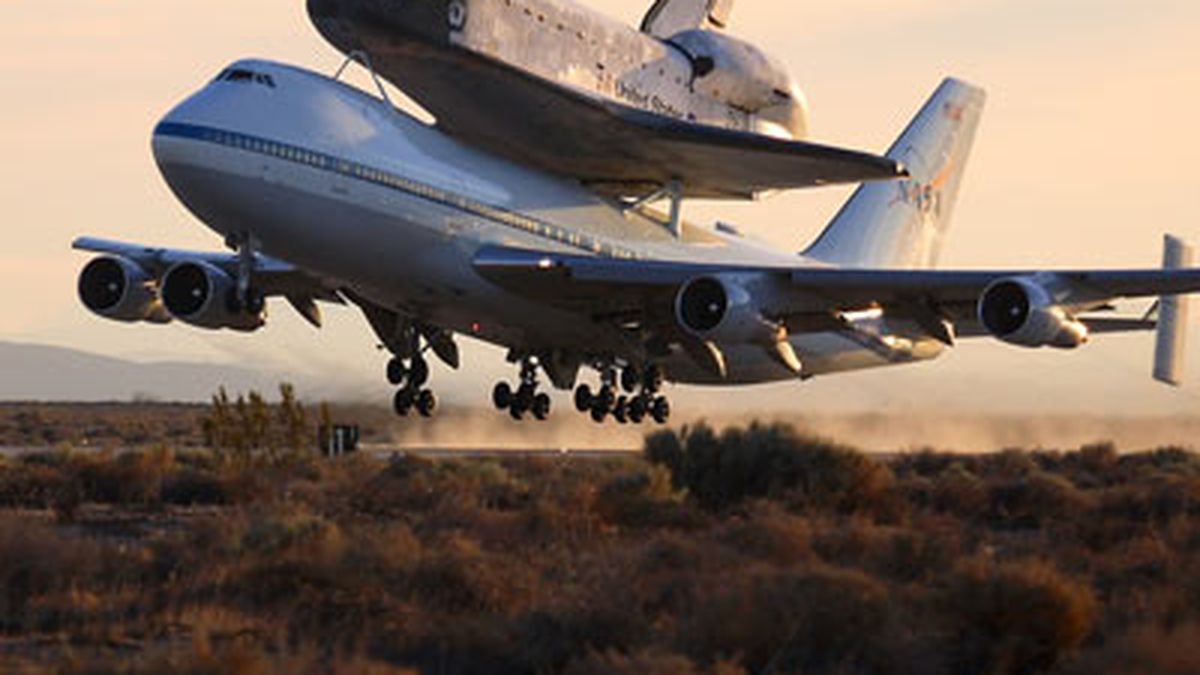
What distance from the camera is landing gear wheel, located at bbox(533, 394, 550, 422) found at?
48638mm

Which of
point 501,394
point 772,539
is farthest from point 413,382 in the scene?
point 772,539

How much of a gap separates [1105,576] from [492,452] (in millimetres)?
42286

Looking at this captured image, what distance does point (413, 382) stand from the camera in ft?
155

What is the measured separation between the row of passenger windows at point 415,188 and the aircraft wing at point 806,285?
2.43ft

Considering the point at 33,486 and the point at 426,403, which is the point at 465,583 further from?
the point at 426,403

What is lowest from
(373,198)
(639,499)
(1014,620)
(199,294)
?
(1014,620)

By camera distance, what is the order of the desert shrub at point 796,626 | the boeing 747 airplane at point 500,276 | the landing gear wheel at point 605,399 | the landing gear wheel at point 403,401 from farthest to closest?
the landing gear wheel at point 605,399, the landing gear wheel at point 403,401, the boeing 747 airplane at point 500,276, the desert shrub at point 796,626

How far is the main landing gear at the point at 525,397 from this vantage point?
48.2m

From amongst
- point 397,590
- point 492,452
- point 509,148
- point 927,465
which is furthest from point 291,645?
point 492,452

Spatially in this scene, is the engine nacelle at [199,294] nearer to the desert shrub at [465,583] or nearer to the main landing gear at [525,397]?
the main landing gear at [525,397]

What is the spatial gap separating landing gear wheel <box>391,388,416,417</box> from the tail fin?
13714mm

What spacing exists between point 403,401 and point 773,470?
9829 millimetres

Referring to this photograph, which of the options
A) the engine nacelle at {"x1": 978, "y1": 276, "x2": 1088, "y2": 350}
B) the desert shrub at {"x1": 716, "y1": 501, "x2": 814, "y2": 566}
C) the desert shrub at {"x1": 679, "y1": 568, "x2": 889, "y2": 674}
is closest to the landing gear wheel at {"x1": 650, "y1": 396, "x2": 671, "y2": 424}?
the engine nacelle at {"x1": 978, "y1": 276, "x2": 1088, "y2": 350}

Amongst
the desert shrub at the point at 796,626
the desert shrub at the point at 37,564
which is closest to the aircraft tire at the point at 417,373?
the desert shrub at the point at 37,564
